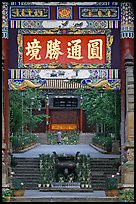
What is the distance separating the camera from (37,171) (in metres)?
18.1

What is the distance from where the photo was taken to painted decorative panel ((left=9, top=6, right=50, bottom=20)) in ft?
45.5

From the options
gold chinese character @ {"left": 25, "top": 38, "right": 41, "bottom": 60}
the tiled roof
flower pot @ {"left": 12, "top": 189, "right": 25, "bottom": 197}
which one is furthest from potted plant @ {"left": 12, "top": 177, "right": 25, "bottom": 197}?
gold chinese character @ {"left": 25, "top": 38, "right": 41, "bottom": 60}

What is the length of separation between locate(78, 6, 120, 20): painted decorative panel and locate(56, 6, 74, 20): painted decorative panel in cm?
23

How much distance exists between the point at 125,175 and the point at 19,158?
6.92 metres

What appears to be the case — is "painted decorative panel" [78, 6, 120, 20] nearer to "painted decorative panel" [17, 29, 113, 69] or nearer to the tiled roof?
"painted decorative panel" [17, 29, 113, 69]

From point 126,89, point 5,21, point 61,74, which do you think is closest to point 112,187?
point 126,89

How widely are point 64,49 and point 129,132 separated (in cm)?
263

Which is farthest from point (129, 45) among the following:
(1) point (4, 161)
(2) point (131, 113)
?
(1) point (4, 161)

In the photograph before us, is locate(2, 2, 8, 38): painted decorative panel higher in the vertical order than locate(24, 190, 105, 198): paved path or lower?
higher

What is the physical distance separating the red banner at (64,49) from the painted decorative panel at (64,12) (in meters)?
0.49

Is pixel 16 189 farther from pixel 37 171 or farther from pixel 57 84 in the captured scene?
pixel 57 84

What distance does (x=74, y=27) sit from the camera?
13.8m

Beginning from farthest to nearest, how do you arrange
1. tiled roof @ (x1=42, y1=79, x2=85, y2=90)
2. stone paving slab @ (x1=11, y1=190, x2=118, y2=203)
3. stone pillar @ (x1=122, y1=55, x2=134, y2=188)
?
tiled roof @ (x1=42, y1=79, x2=85, y2=90) < stone paving slab @ (x1=11, y1=190, x2=118, y2=203) < stone pillar @ (x1=122, y1=55, x2=134, y2=188)

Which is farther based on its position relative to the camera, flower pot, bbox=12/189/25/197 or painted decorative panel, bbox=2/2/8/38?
flower pot, bbox=12/189/25/197
